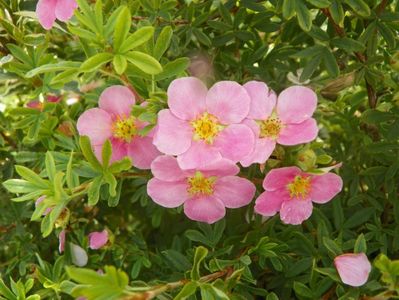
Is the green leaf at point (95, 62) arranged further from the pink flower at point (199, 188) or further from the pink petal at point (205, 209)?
the pink petal at point (205, 209)

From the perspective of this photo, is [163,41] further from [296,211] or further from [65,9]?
[296,211]

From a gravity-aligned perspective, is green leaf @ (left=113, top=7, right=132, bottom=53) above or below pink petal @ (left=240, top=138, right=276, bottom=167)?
above

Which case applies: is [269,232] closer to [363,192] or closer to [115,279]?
[363,192]

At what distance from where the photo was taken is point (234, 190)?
930 mm

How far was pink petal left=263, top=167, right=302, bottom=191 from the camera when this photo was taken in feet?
2.84

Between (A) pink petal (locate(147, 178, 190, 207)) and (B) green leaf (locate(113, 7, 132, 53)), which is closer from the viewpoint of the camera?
(B) green leaf (locate(113, 7, 132, 53))

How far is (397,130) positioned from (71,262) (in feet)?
2.15

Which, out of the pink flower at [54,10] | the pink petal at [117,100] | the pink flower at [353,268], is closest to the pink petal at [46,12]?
the pink flower at [54,10]

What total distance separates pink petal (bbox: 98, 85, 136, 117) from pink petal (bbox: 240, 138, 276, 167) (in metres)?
0.19

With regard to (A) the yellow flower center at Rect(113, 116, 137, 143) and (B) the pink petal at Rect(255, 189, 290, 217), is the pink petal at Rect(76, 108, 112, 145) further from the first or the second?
(B) the pink petal at Rect(255, 189, 290, 217)

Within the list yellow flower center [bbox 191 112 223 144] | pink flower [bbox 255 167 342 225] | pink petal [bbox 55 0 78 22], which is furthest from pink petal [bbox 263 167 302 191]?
pink petal [bbox 55 0 78 22]

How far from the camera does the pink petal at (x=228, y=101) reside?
0.86 metres

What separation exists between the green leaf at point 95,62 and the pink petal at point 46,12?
0.60 feet

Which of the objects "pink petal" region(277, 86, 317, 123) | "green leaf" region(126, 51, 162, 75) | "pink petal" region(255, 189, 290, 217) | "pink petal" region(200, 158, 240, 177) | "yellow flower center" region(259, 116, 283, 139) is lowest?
"pink petal" region(255, 189, 290, 217)
